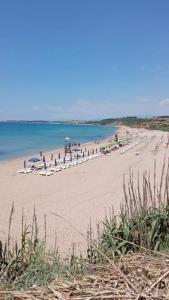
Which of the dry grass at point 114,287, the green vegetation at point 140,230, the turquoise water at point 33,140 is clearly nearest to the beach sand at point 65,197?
the green vegetation at point 140,230

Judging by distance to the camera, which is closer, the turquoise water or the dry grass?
the dry grass

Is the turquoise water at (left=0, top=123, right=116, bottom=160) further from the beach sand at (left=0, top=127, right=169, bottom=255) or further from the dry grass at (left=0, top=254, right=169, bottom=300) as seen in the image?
the dry grass at (left=0, top=254, right=169, bottom=300)

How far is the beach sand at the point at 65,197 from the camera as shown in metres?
11.3

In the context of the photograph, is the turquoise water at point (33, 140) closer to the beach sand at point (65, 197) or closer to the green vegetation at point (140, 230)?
the beach sand at point (65, 197)

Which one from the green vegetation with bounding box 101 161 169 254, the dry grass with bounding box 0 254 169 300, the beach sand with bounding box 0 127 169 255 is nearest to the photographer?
the dry grass with bounding box 0 254 169 300

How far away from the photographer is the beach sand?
11320 millimetres

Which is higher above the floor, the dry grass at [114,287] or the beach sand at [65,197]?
the dry grass at [114,287]

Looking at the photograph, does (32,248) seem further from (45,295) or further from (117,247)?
(45,295)

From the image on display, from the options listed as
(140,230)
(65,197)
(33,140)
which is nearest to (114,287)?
(140,230)

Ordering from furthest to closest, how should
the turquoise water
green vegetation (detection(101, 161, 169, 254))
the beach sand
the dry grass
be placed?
1. the turquoise water
2. the beach sand
3. green vegetation (detection(101, 161, 169, 254))
4. the dry grass

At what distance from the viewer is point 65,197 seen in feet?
55.0

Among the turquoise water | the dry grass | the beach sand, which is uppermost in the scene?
the dry grass

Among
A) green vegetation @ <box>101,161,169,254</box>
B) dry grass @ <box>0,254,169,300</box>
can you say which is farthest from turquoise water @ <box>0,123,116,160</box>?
dry grass @ <box>0,254,169,300</box>

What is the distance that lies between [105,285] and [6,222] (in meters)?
10.7
